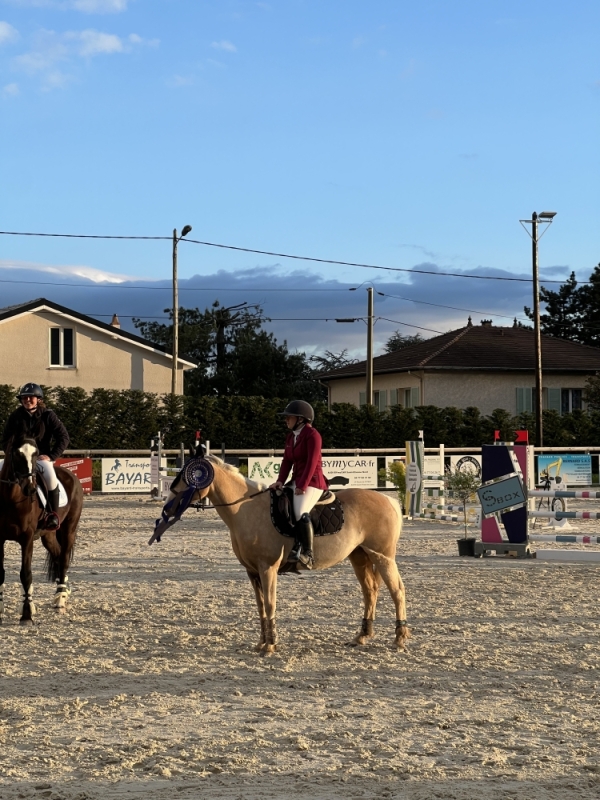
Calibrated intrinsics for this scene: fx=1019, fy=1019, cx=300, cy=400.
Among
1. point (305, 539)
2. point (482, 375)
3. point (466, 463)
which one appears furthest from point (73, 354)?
point (305, 539)

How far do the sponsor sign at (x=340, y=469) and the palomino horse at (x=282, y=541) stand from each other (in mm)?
17932

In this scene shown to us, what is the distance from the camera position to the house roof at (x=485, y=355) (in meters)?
48.1

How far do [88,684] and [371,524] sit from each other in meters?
2.81

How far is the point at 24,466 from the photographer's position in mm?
9883

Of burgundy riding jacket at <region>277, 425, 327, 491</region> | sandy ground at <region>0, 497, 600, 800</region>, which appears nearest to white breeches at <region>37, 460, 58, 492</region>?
sandy ground at <region>0, 497, 600, 800</region>

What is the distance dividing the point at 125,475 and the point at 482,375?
23.3 metres

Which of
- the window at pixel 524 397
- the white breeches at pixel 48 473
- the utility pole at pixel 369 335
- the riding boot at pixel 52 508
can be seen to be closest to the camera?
the white breeches at pixel 48 473

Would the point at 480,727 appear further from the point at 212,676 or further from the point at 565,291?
the point at 565,291

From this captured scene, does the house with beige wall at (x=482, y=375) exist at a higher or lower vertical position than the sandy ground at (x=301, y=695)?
higher

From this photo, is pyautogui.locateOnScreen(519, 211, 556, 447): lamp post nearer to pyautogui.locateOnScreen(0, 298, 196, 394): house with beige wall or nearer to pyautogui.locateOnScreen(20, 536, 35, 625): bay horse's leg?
pyautogui.locateOnScreen(0, 298, 196, 394): house with beige wall

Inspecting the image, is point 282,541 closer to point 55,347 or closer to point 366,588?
point 366,588

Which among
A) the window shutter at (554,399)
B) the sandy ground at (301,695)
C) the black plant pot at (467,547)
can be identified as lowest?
the sandy ground at (301,695)

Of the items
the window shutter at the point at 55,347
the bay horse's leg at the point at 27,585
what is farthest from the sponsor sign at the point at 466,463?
the window shutter at the point at 55,347

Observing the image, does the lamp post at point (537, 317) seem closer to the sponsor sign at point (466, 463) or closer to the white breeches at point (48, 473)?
the sponsor sign at point (466, 463)
